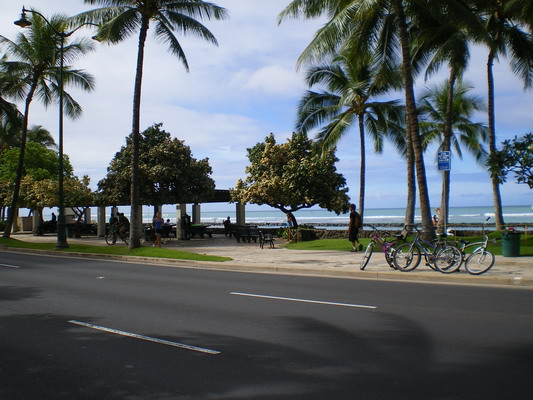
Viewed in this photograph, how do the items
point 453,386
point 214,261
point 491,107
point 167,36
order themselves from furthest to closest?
point 491,107, point 167,36, point 214,261, point 453,386

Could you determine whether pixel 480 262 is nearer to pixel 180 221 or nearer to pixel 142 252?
pixel 142 252

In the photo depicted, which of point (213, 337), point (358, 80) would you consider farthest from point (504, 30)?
point (213, 337)

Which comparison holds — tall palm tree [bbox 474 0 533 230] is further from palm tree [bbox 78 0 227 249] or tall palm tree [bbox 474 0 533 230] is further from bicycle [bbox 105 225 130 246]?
bicycle [bbox 105 225 130 246]

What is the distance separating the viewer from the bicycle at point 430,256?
12.6m

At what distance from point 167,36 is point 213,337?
17.5 meters

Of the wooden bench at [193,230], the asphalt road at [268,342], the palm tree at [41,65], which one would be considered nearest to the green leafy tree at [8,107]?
the palm tree at [41,65]

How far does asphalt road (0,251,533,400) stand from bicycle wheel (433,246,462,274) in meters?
1.61

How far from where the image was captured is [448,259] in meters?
12.7

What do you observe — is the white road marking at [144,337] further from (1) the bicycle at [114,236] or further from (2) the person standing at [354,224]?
(1) the bicycle at [114,236]

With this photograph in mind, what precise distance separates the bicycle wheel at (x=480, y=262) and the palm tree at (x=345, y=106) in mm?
14659

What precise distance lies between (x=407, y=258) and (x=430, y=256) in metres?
0.58

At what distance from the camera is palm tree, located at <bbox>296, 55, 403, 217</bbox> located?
27.6 meters

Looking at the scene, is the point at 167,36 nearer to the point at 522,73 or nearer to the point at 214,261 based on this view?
the point at 214,261

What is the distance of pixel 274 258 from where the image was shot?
1766 cm
